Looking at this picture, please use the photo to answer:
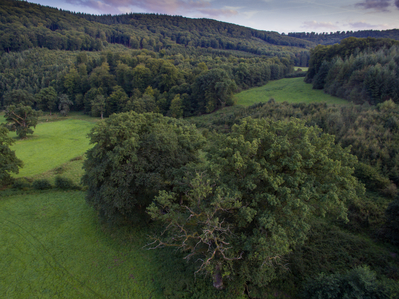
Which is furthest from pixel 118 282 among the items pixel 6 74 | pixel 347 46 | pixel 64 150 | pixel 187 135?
pixel 6 74

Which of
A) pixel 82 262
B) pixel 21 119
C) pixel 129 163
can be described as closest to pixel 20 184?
pixel 82 262

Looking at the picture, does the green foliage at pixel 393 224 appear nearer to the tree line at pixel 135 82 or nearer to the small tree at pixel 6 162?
the small tree at pixel 6 162

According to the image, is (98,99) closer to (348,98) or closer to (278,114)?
(278,114)

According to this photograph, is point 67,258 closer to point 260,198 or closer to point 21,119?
point 260,198

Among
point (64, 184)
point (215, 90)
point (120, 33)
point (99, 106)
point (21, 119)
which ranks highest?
point (120, 33)

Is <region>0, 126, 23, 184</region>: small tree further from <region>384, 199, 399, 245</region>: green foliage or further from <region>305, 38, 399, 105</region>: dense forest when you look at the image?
<region>305, 38, 399, 105</region>: dense forest

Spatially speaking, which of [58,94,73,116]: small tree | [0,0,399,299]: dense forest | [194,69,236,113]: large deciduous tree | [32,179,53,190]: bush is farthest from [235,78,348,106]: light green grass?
[58,94,73,116]: small tree
